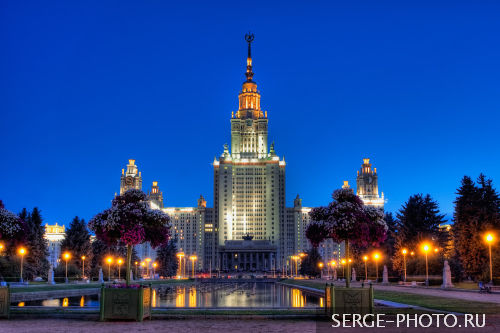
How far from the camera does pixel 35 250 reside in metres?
74.1

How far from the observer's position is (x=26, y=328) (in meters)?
17.5

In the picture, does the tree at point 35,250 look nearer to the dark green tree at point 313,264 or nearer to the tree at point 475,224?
the tree at point 475,224

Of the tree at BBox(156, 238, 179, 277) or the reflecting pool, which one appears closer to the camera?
the reflecting pool

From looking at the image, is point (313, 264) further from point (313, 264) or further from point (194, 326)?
point (194, 326)

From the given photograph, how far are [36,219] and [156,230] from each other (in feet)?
208

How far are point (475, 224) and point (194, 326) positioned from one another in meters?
49.1

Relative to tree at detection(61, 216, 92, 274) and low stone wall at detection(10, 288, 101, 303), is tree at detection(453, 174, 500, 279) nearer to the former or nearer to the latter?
low stone wall at detection(10, 288, 101, 303)

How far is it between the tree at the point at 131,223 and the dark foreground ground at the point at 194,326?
3612 mm

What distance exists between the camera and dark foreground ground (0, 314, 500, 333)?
673 inches

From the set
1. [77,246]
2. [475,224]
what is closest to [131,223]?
[475,224]

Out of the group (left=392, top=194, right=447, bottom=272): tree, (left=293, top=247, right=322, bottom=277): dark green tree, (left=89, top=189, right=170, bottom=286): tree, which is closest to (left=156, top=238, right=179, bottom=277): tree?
(left=293, top=247, right=322, bottom=277): dark green tree

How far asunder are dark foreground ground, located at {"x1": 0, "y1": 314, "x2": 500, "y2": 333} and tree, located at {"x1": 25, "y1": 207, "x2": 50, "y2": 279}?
189 feet

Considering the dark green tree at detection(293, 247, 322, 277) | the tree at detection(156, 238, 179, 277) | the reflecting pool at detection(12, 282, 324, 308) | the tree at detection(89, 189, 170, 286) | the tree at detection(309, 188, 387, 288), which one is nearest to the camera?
the tree at detection(89, 189, 170, 286)

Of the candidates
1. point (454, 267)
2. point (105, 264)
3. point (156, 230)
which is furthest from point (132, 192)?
point (105, 264)
